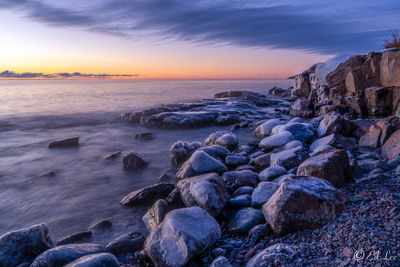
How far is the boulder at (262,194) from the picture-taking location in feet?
11.4

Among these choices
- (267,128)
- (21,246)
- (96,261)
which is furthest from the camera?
(267,128)

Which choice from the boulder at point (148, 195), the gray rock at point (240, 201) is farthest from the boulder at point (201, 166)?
the gray rock at point (240, 201)

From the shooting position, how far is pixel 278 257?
7.32 feet

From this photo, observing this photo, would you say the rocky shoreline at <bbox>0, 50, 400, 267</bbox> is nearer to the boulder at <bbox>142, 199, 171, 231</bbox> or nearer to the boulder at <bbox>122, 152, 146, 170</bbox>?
the boulder at <bbox>142, 199, 171, 231</bbox>

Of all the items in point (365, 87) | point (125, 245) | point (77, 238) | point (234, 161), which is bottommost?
point (77, 238)

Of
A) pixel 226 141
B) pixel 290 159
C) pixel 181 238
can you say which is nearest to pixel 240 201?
pixel 181 238

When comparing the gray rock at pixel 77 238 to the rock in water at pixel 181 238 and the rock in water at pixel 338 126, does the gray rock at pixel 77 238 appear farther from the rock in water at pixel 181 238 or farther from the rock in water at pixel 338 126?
the rock in water at pixel 338 126

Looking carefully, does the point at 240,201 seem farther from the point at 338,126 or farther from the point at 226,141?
the point at 338,126

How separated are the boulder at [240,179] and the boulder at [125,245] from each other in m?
1.84

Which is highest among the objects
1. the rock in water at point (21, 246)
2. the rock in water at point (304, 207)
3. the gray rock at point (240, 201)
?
the rock in water at point (304, 207)

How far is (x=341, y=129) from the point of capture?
20.7 feet

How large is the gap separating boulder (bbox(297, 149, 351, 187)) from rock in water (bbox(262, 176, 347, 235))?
0.62 m

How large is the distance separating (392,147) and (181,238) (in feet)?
13.3

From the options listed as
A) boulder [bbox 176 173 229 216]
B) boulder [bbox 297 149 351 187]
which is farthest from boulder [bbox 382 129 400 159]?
boulder [bbox 176 173 229 216]
